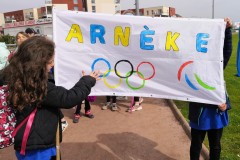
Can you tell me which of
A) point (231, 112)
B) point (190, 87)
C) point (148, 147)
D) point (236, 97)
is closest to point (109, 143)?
point (148, 147)

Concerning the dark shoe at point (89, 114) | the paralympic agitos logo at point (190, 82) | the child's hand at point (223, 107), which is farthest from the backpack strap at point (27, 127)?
the dark shoe at point (89, 114)

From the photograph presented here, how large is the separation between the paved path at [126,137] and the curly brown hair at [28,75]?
2317 mm

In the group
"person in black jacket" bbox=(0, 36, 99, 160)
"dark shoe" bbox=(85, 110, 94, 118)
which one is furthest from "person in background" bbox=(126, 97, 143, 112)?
"person in black jacket" bbox=(0, 36, 99, 160)

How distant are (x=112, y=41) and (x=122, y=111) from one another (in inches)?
139

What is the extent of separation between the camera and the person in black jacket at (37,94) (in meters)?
2.13

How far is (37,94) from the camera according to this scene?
2.16 metres

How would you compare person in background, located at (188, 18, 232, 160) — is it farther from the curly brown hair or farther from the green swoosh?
the curly brown hair

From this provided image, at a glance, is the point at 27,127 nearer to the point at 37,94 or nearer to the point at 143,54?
the point at 37,94

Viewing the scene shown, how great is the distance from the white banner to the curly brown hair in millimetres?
1100

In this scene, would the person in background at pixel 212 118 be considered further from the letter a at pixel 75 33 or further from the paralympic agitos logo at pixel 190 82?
the letter a at pixel 75 33

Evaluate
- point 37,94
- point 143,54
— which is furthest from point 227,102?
point 37,94

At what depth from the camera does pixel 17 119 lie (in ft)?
7.49

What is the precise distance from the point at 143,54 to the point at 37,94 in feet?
4.97

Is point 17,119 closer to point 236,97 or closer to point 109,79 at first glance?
point 109,79
